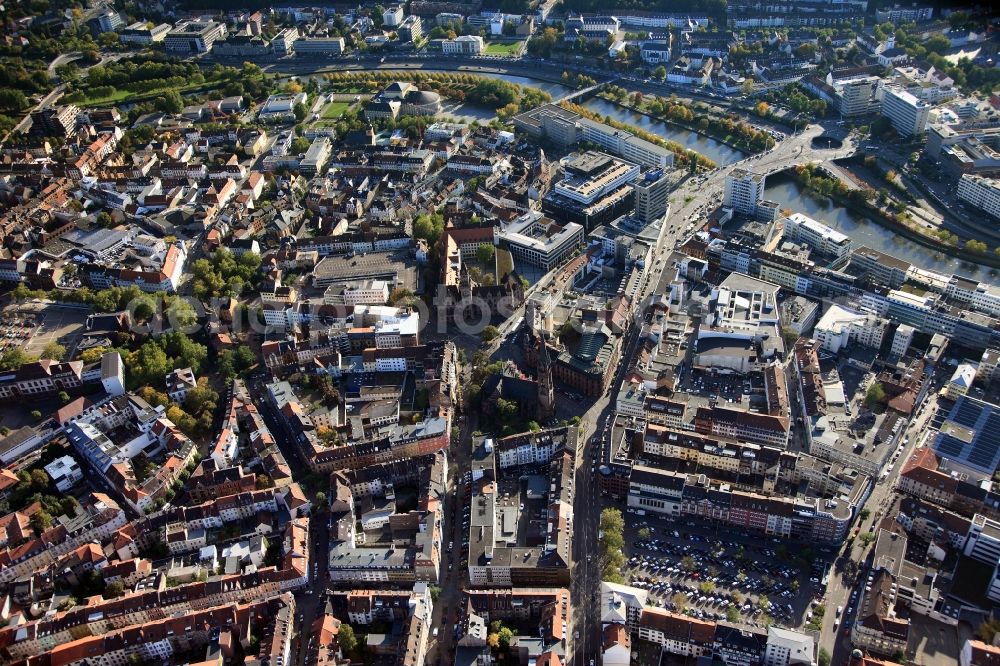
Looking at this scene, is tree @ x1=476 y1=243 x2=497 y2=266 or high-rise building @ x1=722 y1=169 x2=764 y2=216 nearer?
tree @ x1=476 y1=243 x2=497 y2=266

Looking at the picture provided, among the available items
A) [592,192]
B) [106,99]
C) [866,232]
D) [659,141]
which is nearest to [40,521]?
[592,192]

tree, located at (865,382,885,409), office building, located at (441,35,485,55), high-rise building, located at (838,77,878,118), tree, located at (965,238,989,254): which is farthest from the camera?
office building, located at (441,35,485,55)

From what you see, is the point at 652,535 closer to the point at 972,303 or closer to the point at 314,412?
the point at 314,412

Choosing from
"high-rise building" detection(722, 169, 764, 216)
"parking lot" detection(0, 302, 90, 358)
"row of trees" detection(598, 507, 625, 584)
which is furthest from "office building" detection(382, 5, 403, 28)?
"row of trees" detection(598, 507, 625, 584)

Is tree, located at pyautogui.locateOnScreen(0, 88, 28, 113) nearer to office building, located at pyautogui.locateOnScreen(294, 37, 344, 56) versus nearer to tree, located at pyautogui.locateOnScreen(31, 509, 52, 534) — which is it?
office building, located at pyautogui.locateOnScreen(294, 37, 344, 56)

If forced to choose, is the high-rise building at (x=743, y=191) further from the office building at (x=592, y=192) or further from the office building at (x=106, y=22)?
the office building at (x=106, y=22)

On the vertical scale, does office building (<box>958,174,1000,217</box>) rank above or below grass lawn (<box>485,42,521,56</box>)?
below
